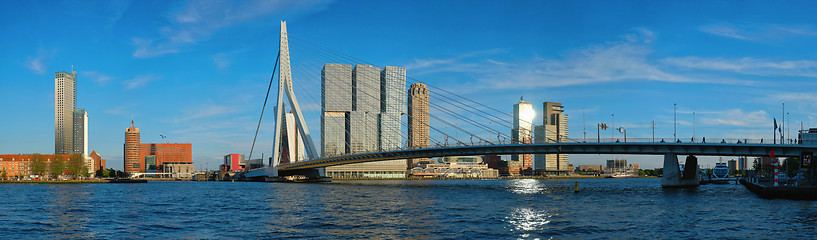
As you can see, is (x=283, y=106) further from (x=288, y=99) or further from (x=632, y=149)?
(x=632, y=149)

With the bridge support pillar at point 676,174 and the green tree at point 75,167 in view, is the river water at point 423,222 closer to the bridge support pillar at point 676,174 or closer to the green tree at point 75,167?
the bridge support pillar at point 676,174

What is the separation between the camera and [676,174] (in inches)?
3418

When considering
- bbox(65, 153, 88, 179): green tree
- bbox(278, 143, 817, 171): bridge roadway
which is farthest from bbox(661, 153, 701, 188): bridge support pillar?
bbox(65, 153, 88, 179): green tree

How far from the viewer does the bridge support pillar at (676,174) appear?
84.7 meters

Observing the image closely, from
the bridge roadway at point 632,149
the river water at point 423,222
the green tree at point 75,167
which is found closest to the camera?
the river water at point 423,222

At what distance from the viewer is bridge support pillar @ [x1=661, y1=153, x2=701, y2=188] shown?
84.7 meters

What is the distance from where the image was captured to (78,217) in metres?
41.1

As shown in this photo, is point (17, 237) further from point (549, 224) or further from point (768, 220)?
point (768, 220)

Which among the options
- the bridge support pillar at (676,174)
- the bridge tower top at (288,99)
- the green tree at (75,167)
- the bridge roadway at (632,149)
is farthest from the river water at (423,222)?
the green tree at (75,167)

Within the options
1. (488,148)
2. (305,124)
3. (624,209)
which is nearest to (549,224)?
(624,209)

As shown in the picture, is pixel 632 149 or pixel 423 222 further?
pixel 632 149

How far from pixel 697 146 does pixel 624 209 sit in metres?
39.4

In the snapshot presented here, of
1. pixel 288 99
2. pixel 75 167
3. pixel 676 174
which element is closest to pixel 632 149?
pixel 676 174

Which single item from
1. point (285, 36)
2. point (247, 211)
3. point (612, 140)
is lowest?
point (247, 211)
